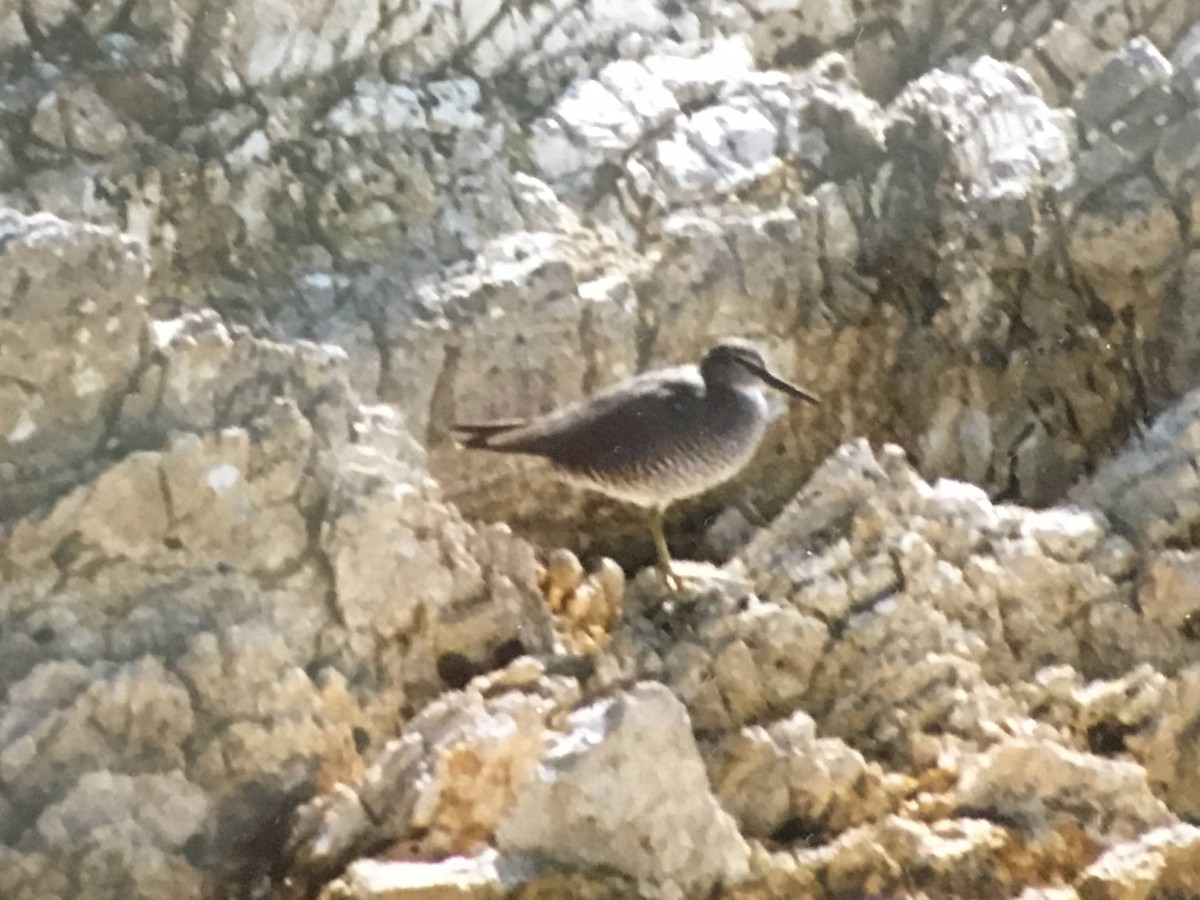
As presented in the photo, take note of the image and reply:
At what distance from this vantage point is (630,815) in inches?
54.2

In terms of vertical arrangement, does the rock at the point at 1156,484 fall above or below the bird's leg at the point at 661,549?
above

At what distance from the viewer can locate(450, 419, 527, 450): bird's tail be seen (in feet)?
5.42

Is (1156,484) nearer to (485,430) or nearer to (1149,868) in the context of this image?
(1149,868)

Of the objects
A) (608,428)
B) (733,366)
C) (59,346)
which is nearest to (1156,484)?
(733,366)

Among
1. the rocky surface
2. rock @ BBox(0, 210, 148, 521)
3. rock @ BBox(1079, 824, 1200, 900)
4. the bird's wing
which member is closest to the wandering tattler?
the bird's wing

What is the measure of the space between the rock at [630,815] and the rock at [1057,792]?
0.35 metres

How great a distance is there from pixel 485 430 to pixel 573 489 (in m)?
0.21

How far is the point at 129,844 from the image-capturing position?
1.39 metres

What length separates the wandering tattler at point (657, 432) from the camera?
1.62 meters

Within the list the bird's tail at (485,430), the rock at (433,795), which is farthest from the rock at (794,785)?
the bird's tail at (485,430)

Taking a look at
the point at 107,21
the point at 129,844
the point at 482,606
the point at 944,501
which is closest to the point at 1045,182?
the point at 944,501

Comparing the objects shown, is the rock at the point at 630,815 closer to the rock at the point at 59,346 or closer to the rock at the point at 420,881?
the rock at the point at 420,881

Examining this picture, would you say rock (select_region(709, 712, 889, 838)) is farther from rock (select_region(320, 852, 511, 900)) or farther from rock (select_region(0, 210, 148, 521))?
rock (select_region(0, 210, 148, 521))

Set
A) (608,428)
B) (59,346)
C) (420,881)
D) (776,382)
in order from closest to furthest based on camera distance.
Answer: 1. (420,881)
2. (59,346)
3. (608,428)
4. (776,382)
